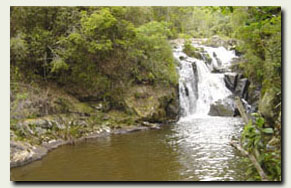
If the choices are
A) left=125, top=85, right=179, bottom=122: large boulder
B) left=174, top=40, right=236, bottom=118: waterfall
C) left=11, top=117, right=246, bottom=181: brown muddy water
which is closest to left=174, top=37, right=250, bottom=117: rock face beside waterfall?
left=174, top=40, right=236, bottom=118: waterfall

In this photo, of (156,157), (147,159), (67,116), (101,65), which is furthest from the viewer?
(101,65)

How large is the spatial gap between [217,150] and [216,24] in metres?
12.3

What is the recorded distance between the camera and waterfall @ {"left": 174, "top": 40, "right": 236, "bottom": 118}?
1286 centimetres

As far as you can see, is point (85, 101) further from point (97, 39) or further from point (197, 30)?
point (197, 30)

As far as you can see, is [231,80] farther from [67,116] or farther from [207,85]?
[67,116]

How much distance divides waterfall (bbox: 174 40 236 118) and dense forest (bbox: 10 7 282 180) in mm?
686

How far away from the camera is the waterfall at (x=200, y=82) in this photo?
12859 millimetres

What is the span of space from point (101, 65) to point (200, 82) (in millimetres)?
4643

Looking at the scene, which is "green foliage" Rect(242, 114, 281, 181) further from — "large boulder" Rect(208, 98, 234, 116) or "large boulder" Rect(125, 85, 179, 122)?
"large boulder" Rect(208, 98, 234, 116)

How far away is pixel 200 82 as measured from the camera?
1376 centimetres

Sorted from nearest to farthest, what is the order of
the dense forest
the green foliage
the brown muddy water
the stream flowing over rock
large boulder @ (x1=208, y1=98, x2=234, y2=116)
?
1. the green foliage
2. the brown muddy water
3. the dense forest
4. large boulder @ (x1=208, y1=98, x2=234, y2=116)
5. the stream flowing over rock

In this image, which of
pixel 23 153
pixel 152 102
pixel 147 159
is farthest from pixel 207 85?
pixel 23 153

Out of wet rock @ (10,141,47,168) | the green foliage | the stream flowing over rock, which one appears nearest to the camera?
the green foliage

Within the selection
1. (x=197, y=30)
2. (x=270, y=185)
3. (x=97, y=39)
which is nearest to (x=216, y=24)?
(x=197, y=30)
